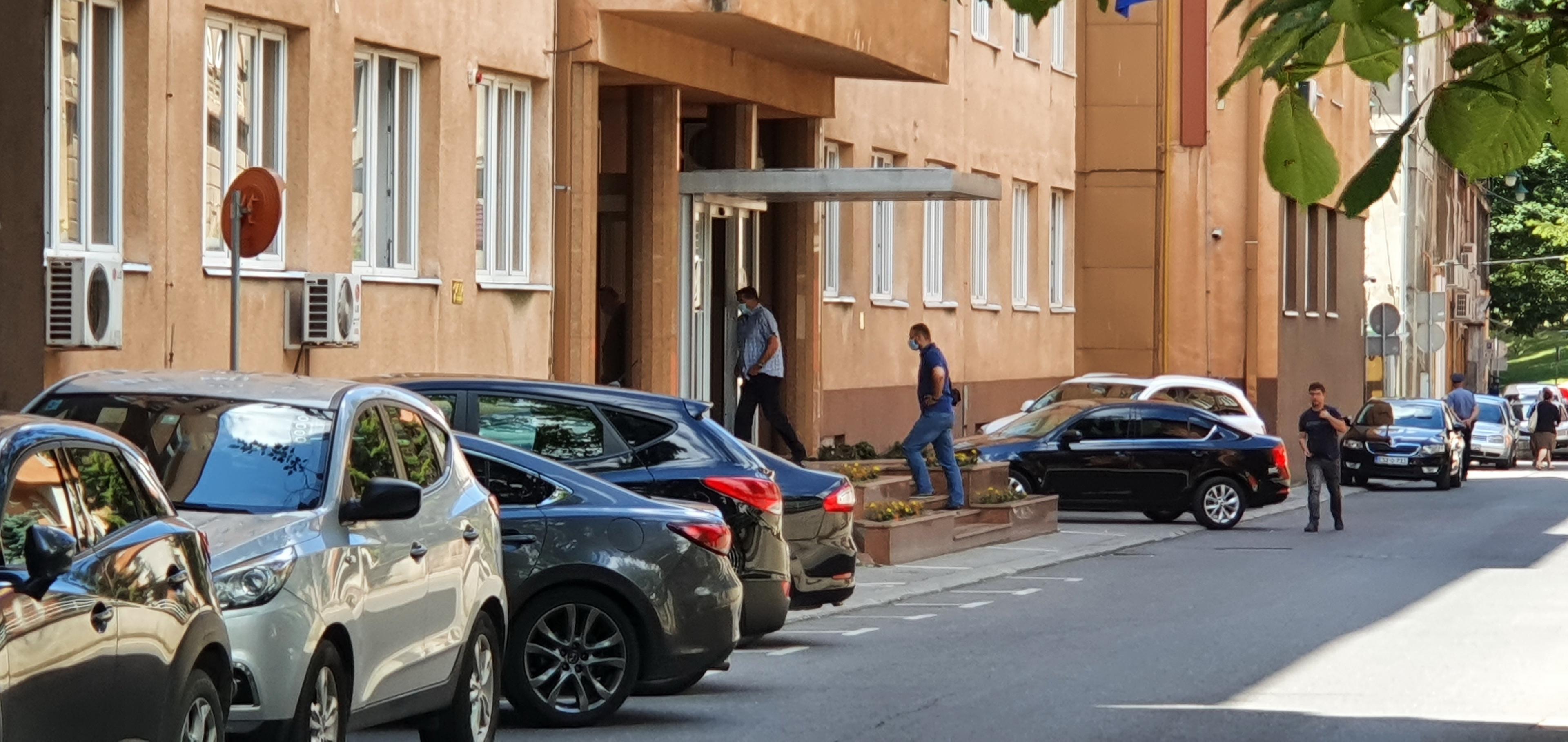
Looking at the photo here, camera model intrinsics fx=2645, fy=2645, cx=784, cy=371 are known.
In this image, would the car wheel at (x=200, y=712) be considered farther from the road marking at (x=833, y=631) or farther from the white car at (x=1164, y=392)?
the white car at (x=1164, y=392)

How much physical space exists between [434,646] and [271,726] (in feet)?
4.79

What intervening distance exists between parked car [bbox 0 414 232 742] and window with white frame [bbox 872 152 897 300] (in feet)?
82.7

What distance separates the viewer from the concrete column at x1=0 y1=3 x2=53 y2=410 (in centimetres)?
1485

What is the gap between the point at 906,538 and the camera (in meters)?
23.9

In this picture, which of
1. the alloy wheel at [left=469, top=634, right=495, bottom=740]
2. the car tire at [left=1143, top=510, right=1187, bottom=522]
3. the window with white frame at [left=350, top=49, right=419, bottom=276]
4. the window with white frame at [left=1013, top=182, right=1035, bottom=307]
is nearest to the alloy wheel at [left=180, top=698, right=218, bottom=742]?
the alloy wheel at [left=469, top=634, right=495, bottom=740]

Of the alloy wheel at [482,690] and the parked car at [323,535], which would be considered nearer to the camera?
the parked car at [323,535]

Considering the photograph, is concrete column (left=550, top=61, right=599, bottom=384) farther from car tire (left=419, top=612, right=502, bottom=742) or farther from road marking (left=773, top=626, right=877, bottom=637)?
car tire (left=419, top=612, right=502, bottom=742)

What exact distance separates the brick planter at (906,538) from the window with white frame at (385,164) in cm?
497

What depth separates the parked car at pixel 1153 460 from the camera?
31562 millimetres

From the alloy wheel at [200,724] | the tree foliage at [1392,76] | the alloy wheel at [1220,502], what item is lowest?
the alloy wheel at [1220,502]

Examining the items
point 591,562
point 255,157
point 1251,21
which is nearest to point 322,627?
point 591,562

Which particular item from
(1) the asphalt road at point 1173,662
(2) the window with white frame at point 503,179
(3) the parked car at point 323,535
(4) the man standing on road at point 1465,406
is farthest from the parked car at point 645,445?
(4) the man standing on road at point 1465,406

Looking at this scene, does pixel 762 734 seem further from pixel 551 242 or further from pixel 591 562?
pixel 551 242

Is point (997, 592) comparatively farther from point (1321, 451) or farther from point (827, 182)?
point (1321, 451)
